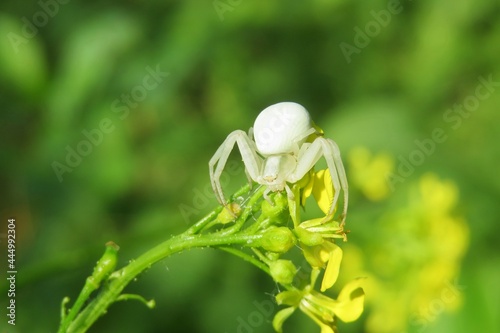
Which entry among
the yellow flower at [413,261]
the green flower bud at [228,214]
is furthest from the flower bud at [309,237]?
the yellow flower at [413,261]

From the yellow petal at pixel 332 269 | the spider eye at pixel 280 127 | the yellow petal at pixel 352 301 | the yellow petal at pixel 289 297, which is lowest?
the yellow petal at pixel 352 301

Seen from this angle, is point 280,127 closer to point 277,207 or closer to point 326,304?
point 277,207

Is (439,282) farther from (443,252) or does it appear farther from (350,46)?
(350,46)

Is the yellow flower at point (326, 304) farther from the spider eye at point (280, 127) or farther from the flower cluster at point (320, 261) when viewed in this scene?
the spider eye at point (280, 127)

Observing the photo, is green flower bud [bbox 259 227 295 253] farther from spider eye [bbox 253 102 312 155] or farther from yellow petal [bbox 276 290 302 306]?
spider eye [bbox 253 102 312 155]

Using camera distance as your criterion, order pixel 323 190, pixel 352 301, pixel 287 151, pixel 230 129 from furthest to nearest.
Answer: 1. pixel 230 129
2. pixel 287 151
3. pixel 323 190
4. pixel 352 301

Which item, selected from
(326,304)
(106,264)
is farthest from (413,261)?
(106,264)
